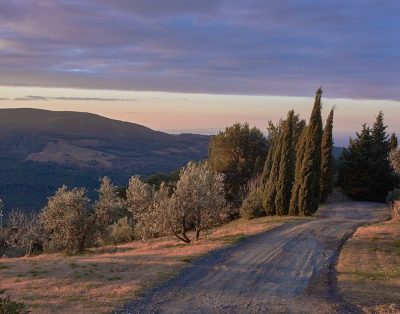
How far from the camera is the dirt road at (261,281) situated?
14031mm

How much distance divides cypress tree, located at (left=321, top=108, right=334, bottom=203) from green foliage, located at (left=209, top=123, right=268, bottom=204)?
34.9 ft

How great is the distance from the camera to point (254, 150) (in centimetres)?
6406

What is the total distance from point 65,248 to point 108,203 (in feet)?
13.6

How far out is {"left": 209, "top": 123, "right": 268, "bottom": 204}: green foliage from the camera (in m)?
62.3

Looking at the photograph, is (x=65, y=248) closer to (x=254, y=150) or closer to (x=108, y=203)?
(x=108, y=203)

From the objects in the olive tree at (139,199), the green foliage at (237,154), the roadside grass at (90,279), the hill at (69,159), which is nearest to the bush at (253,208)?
the green foliage at (237,154)

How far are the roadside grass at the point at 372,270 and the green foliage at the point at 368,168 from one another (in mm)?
26134

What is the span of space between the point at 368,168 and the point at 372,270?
1510 inches

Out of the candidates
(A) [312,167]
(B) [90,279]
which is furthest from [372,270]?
(A) [312,167]

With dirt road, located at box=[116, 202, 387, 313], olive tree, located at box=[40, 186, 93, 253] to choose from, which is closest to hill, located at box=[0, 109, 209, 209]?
olive tree, located at box=[40, 186, 93, 253]

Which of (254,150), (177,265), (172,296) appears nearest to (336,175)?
(254,150)

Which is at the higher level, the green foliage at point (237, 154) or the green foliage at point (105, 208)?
the green foliage at point (237, 154)

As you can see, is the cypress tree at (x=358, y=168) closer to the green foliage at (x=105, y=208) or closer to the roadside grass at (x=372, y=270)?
the roadside grass at (x=372, y=270)

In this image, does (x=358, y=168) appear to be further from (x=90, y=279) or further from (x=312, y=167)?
(x=90, y=279)
